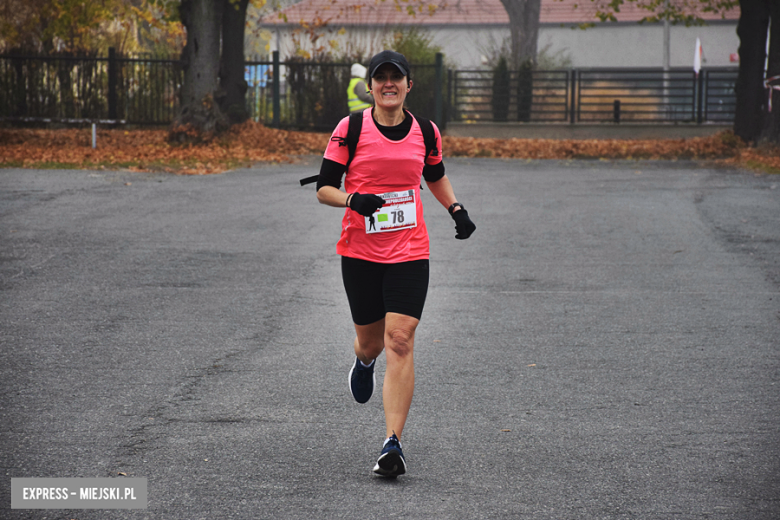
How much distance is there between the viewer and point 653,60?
5034 centimetres

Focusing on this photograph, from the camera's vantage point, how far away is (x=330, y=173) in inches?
185

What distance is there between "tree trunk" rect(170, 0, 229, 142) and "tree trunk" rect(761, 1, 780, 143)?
1322 cm

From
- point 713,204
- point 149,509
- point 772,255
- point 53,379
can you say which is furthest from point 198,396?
point 713,204

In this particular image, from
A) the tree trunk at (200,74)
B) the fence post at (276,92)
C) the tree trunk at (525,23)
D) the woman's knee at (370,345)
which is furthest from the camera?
the tree trunk at (525,23)

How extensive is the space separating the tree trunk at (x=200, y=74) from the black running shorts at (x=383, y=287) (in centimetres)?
1764

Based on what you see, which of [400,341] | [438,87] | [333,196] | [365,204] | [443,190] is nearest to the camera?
[365,204]

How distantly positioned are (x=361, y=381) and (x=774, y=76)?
2105 cm

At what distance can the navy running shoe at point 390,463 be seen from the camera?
4.17 metres

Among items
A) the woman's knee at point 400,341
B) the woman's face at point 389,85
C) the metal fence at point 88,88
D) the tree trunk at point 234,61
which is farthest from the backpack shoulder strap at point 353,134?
the metal fence at point 88,88

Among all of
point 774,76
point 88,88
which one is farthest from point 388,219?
point 88,88

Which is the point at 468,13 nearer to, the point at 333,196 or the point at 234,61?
the point at 234,61

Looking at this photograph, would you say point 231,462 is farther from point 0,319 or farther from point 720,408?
point 0,319

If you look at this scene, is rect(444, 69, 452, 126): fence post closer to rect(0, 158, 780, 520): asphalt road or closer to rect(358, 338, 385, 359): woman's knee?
rect(0, 158, 780, 520): asphalt road

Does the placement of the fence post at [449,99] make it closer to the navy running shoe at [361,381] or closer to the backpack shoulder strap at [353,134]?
the navy running shoe at [361,381]
